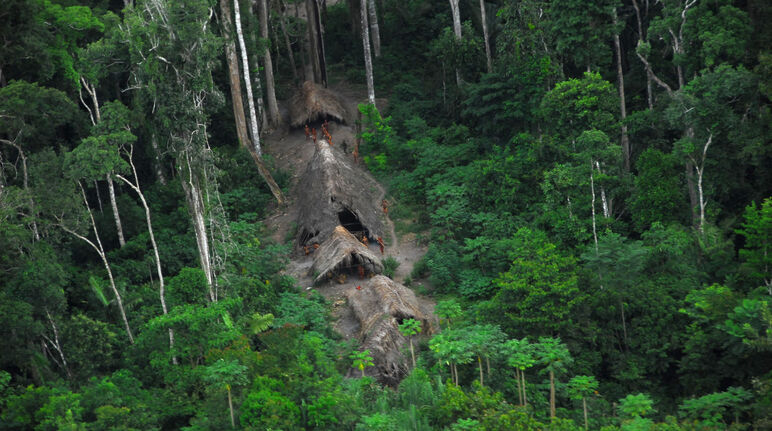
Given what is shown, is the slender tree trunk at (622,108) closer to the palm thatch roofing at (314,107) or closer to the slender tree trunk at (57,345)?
the palm thatch roofing at (314,107)

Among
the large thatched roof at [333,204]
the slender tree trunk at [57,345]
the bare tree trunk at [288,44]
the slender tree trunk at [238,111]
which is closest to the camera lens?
the slender tree trunk at [57,345]

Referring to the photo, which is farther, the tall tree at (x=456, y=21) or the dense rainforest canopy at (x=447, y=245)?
the tall tree at (x=456, y=21)

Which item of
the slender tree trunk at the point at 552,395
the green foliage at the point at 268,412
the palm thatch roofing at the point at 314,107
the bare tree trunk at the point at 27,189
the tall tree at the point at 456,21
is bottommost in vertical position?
the slender tree trunk at the point at 552,395

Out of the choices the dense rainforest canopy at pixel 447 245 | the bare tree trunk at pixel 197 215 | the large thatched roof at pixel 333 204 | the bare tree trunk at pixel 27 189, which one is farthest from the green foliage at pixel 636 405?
the bare tree trunk at pixel 27 189

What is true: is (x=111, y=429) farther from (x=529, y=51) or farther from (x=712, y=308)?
(x=529, y=51)

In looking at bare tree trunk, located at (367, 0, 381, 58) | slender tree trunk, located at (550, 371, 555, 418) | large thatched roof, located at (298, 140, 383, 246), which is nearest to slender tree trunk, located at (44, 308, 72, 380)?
large thatched roof, located at (298, 140, 383, 246)

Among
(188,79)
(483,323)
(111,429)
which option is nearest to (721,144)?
(483,323)
